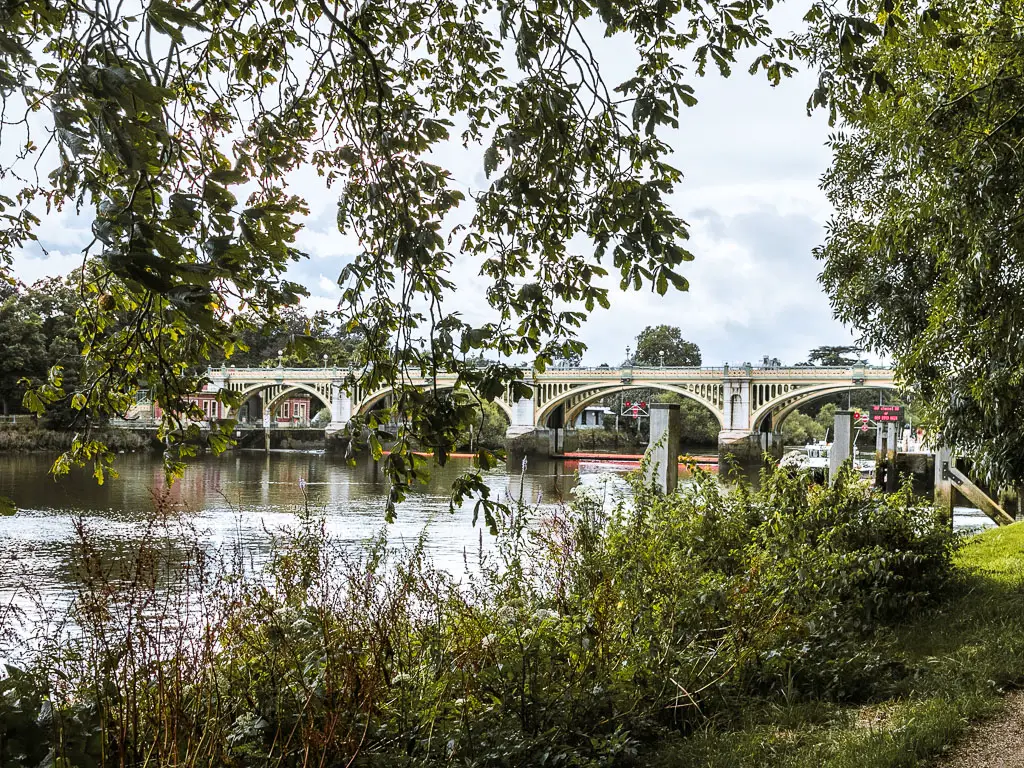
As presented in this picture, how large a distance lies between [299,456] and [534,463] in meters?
12.3

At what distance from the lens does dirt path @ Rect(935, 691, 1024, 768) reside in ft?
10.7

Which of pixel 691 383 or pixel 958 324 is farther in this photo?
pixel 691 383

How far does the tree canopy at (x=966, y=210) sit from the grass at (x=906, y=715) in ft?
5.34

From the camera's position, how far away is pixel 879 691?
4.24 m

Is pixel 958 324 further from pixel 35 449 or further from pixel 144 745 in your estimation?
pixel 35 449

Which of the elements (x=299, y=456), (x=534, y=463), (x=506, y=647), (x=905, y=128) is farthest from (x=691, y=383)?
(x=506, y=647)

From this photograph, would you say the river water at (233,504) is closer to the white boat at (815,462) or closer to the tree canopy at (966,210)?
the white boat at (815,462)

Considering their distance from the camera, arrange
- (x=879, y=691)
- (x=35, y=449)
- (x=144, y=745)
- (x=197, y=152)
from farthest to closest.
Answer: (x=35, y=449) → (x=879, y=691) → (x=197, y=152) → (x=144, y=745)

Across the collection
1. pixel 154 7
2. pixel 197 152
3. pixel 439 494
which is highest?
pixel 197 152

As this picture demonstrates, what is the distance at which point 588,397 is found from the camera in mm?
52469

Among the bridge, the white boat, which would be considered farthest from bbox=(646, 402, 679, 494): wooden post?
the bridge

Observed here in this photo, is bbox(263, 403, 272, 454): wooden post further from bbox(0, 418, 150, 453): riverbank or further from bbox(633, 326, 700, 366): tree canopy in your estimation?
bbox(633, 326, 700, 366): tree canopy

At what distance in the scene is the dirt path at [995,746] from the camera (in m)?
3.27

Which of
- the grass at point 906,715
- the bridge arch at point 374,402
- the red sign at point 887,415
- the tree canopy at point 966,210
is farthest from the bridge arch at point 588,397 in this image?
the grass at point 906,715
